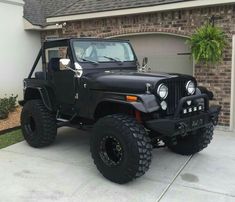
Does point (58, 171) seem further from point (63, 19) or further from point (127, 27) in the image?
point (63, 19)

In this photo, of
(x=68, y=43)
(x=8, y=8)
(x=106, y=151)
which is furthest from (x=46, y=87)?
(x=8, y=8)

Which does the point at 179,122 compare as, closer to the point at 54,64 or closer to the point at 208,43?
the point at 54,64

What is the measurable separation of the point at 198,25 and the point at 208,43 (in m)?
0.77

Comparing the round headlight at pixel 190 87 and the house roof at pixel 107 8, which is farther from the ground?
the house roof at pixel 107 8

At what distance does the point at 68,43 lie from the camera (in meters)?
5.42

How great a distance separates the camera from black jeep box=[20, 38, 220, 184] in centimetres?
423

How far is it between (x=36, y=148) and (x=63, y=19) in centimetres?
469

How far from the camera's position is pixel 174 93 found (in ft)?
14.9

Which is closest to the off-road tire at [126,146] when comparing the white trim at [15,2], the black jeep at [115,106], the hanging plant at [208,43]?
the black jeep at [115,106]

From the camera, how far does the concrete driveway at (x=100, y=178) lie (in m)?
4.12

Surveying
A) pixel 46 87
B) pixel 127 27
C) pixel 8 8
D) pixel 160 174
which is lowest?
pixel 160 174

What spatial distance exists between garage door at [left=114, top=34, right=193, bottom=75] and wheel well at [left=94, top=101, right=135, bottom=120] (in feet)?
11.6

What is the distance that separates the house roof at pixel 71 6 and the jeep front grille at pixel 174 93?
11.5ft

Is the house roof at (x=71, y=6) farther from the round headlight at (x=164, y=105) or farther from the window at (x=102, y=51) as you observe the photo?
the round headlight at (x=164, y=105)
